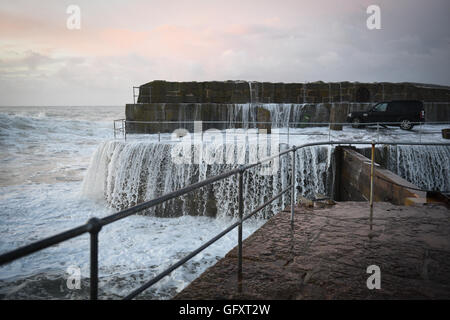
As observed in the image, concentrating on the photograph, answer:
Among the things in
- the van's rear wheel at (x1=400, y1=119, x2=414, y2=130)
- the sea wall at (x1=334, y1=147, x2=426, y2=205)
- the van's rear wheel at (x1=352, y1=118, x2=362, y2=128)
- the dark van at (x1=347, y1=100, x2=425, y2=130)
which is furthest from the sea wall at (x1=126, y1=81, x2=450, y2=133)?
the sea wall at (x1=334, y1=147, x2=426, y2=205)

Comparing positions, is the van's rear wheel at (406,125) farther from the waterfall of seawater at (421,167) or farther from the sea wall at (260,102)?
the waterfall of seawater at (421,167)

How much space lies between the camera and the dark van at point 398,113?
1720 cm

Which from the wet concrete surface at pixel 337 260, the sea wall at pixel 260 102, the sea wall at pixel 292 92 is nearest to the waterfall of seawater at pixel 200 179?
the sea wall at pixel 260 102

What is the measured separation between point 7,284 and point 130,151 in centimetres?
662

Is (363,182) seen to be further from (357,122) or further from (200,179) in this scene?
(357,122)

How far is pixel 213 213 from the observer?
11391mm

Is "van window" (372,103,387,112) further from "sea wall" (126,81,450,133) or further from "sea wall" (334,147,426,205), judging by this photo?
"sea wall" (334,147,426,205)

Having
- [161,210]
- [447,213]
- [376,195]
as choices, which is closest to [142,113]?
[161,210]

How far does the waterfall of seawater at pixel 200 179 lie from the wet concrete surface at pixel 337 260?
6.58 meters

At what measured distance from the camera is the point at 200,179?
463 inches

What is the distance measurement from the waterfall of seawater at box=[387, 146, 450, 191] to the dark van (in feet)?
17.1

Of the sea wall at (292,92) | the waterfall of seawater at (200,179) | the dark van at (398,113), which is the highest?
the sea wall at (292,92)

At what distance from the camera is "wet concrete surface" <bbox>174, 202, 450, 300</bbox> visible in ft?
8.35

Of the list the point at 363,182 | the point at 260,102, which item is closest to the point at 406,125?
the point at 260,102
